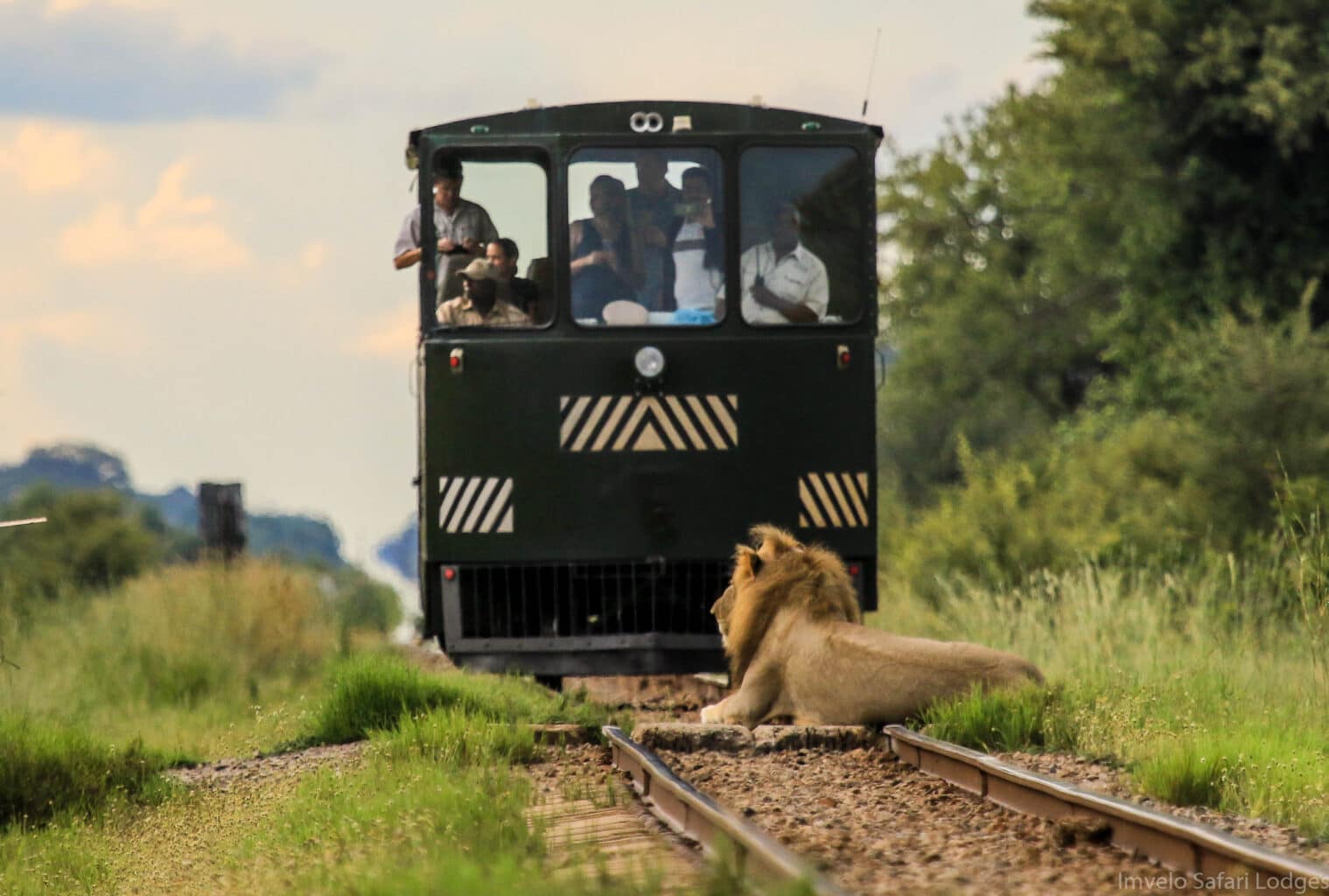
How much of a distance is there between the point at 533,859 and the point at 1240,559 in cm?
1396

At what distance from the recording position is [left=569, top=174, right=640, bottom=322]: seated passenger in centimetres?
1160

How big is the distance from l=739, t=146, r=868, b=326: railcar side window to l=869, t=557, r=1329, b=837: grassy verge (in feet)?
8.48

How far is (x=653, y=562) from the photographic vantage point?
11.7m

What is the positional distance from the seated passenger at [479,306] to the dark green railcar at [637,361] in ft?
0.06

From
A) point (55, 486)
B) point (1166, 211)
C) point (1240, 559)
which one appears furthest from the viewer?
point (55, 486)

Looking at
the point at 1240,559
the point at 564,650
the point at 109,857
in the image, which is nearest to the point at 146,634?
the point at 564,650

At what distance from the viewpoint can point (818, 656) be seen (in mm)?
9664

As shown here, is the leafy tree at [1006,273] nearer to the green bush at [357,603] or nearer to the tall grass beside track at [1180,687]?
the green bush at [357,603]

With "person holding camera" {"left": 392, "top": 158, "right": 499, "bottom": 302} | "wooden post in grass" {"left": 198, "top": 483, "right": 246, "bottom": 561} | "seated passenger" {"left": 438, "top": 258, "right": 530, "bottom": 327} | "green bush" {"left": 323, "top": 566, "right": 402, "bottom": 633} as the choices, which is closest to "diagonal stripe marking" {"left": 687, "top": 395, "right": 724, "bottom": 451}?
"seated passenger" {"left": 438, "top": 258, "right": 530, "bottom": 327}

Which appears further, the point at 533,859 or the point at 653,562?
the point at 653,562

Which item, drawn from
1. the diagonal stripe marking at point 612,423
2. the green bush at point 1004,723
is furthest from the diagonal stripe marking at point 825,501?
the green bush at point 1004,723

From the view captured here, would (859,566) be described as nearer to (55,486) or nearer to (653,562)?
(653,562)

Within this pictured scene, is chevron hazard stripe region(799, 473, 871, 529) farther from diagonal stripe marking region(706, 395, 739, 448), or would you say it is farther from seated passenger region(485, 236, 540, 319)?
seated passenger region(485, 236, 540, 319)

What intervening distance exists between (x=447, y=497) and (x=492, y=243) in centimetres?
153
